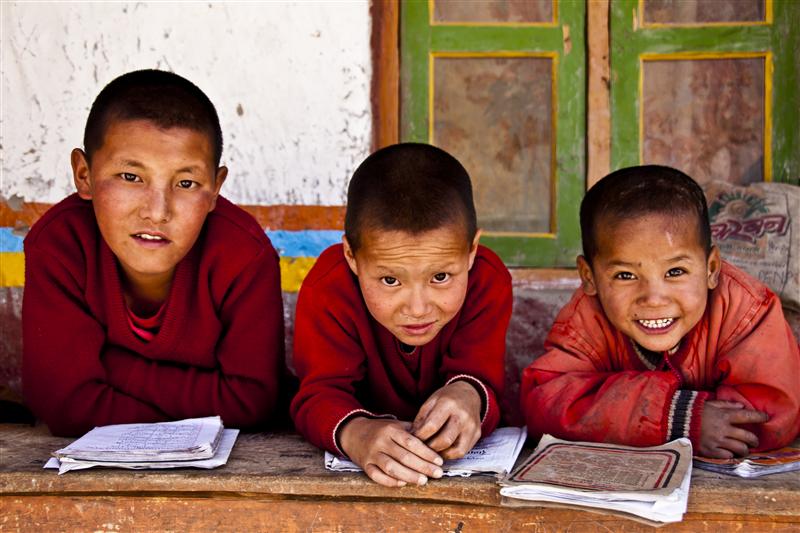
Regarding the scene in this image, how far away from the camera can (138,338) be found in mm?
2531

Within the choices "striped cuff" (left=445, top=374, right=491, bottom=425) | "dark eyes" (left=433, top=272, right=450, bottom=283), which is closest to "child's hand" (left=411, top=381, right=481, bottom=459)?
"striped cuff" (left=445, top=374, right=491, bottom=425)

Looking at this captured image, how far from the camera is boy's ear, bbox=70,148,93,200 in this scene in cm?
256

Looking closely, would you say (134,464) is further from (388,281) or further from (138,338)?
(388,281)

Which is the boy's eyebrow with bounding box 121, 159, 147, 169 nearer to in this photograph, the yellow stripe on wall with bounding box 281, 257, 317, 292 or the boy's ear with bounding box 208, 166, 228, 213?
the boy's ear with bounding box 208, 166, 228, 213

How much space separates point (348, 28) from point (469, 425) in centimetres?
185

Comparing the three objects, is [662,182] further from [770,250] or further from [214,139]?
[214,139]

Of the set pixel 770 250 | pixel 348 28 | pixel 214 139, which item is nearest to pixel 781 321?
pixel 770 250

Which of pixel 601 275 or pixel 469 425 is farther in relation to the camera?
pixel 601 275

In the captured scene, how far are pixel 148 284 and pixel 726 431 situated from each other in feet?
5.18

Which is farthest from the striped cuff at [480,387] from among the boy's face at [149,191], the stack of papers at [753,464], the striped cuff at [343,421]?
the boy's face at [149,191]

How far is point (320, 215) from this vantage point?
11.4 feet

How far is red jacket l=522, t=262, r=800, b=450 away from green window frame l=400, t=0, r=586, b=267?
1099mm

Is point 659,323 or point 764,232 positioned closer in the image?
point 659,323

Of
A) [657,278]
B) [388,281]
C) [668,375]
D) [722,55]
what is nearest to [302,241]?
[388,281]
